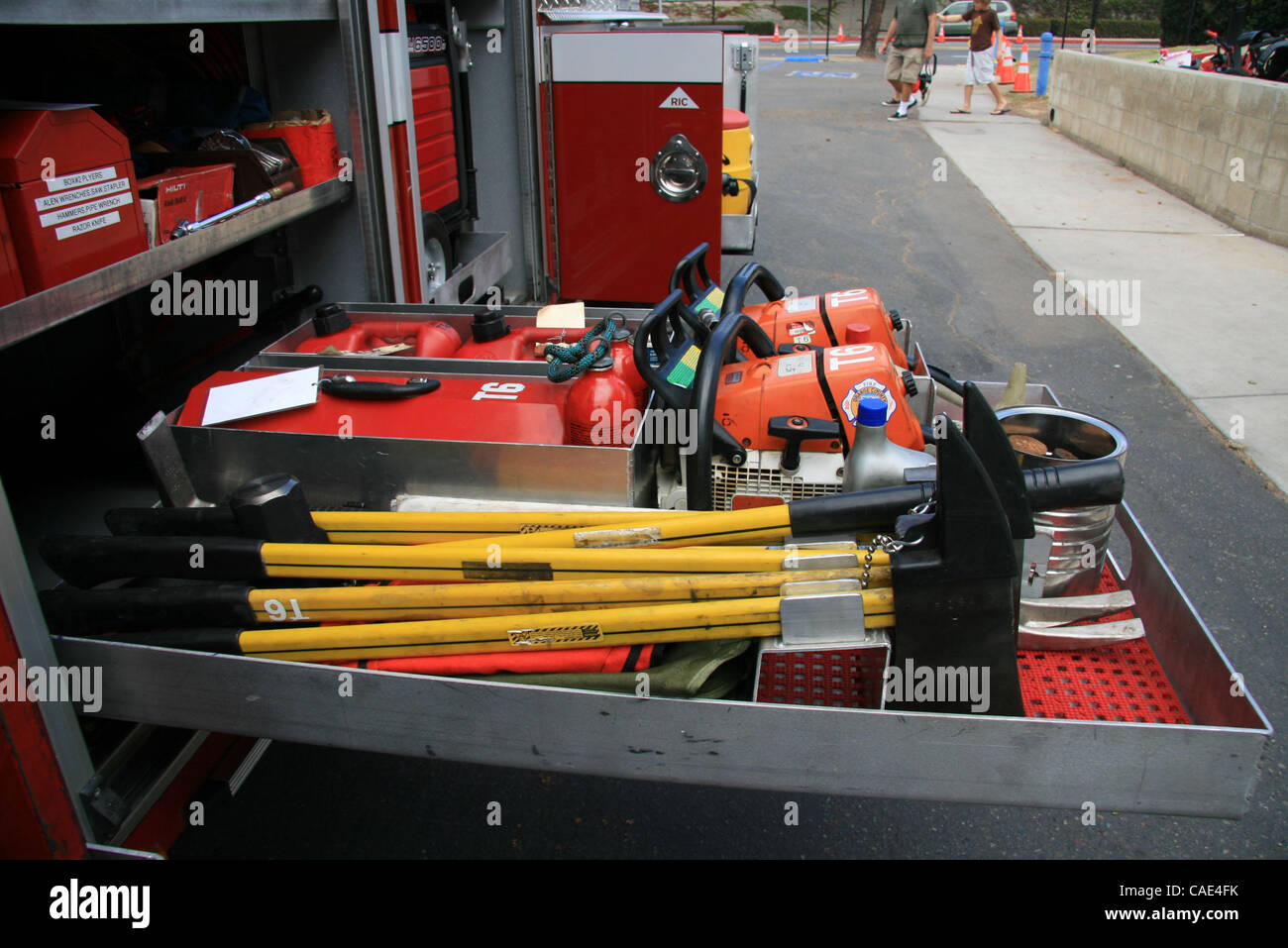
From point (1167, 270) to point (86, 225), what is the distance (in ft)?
25.2

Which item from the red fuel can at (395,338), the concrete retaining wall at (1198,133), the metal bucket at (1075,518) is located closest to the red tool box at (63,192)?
the red fuel can at (395,338)

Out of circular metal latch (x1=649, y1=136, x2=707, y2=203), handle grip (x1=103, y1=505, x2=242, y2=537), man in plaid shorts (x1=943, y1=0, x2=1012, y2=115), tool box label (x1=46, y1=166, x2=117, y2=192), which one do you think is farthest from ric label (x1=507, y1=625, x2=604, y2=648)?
man in plaid shorts (x1=943, y1=0, x2=1012, y2=115)

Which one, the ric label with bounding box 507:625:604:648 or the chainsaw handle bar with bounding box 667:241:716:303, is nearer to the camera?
the ric label with bounding box 507:625:604:648

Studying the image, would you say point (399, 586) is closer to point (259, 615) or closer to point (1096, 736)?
point (259, 615)

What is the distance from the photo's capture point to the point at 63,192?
77.0 inches

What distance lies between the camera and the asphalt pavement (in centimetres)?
248

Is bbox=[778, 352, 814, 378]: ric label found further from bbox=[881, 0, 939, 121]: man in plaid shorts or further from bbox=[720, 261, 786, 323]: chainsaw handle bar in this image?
bbox=[881, 0, 939, 121]: man in plaid shorts

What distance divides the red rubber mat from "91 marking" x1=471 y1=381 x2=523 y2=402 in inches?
56.4

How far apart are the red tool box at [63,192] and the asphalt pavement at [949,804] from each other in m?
1.52

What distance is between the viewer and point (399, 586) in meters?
1.88

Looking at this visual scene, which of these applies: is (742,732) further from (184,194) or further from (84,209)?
(184,194)

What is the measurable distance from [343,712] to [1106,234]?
27.9 feet

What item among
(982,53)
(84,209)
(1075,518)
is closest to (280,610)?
(84,209)
